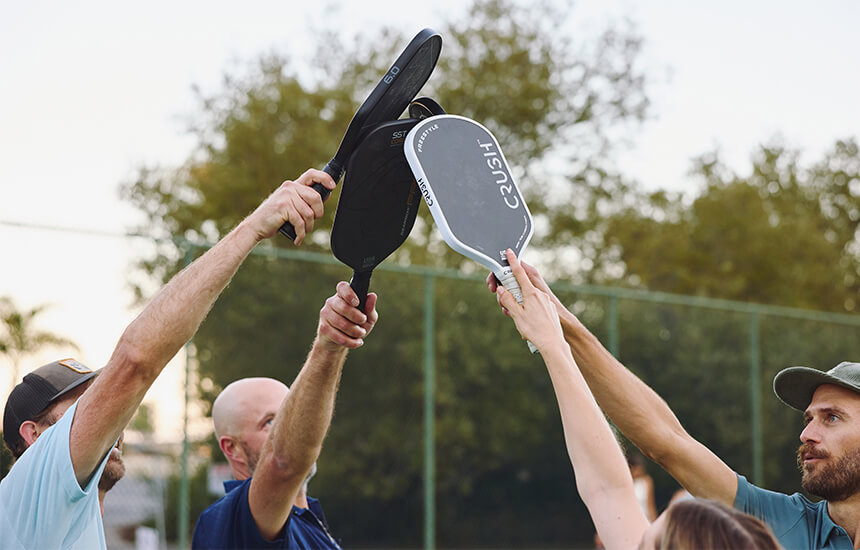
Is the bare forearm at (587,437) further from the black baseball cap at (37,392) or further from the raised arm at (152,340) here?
the black baseball cap at (37,392)

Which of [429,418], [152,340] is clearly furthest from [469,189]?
[429,418]

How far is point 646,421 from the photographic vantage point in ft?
9.27

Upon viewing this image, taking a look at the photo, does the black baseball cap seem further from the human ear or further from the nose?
the nose

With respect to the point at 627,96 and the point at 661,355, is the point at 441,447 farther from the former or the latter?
the point at 627,96

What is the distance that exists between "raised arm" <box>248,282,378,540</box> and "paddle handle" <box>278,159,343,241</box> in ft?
1.47

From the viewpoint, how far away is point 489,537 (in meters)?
10.6

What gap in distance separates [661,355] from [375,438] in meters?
3.54

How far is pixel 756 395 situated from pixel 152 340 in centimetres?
1018

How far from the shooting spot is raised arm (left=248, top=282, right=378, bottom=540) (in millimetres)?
2914

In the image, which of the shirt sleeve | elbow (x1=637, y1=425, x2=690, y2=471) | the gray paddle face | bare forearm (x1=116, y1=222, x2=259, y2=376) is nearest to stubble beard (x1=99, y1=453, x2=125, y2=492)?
bare forearm (x1=116, y1=222, x2=259, y2=376)

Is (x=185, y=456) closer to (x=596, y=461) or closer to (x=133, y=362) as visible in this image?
(x=133, y=362)

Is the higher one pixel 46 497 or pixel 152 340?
pixel 152 340

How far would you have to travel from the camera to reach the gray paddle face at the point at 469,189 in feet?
7.22

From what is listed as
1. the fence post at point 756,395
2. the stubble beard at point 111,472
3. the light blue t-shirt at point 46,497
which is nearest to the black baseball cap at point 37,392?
the stubble beard at point 111,472
